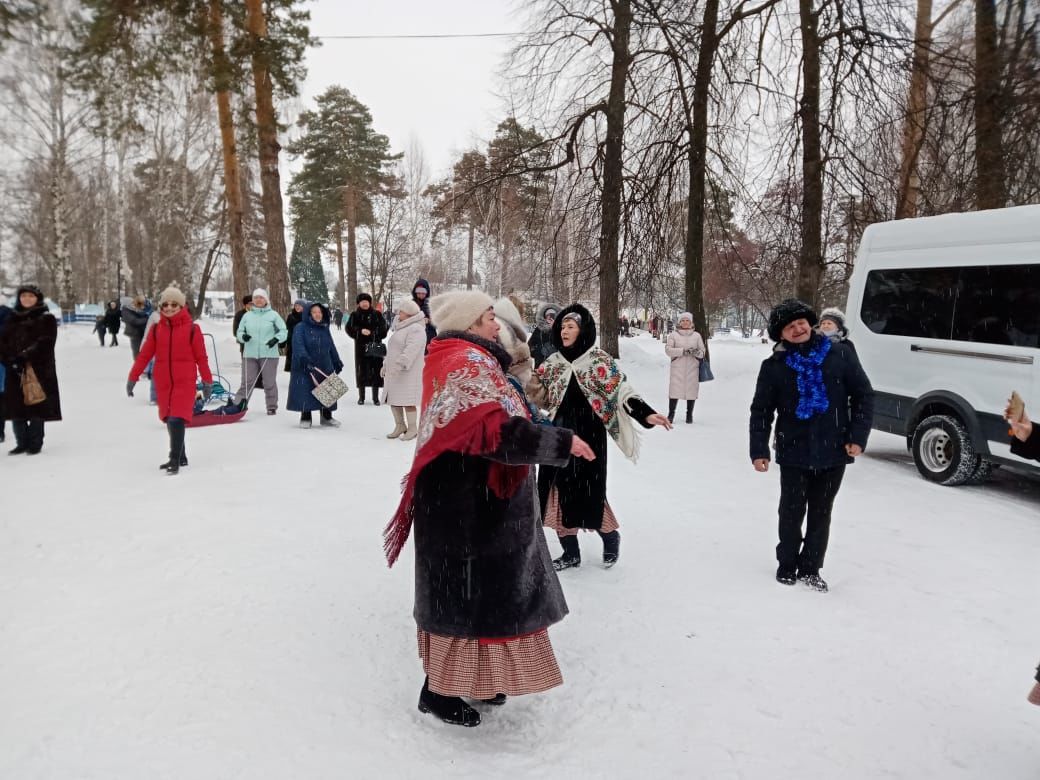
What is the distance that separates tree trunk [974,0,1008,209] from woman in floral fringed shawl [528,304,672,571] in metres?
9.35

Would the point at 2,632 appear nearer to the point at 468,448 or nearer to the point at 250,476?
the point at 468,448

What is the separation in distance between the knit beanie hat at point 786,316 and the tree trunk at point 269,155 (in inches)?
530

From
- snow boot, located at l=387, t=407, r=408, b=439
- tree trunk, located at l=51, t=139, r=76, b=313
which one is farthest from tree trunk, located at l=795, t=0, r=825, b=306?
tree trunk, located at l=51, t=139, r=76, b=313

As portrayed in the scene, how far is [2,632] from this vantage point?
11.5ft

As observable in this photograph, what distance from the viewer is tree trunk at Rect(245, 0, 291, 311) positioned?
47.6 ft

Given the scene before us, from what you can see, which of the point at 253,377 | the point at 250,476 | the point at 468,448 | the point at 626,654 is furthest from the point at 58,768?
the point at 253,377

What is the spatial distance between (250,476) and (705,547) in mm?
4414

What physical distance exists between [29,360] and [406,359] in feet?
13.5

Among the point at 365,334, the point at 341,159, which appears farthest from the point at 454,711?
the point at 341,159

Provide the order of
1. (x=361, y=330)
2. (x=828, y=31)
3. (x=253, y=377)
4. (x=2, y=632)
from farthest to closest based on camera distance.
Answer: (x=828, y=31) < (x=361, y=330) < (x=253, y=377) < (x=2, y=632)

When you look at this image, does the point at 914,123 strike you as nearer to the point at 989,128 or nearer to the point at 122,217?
the point at 989,128

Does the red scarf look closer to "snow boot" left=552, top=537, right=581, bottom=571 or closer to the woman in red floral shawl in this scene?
the woman in red floral shawl

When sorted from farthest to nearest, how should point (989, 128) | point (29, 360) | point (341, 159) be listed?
1. point (341, 159)
2. point (989, 128)
3. point (29, 360)

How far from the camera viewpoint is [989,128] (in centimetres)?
1049
